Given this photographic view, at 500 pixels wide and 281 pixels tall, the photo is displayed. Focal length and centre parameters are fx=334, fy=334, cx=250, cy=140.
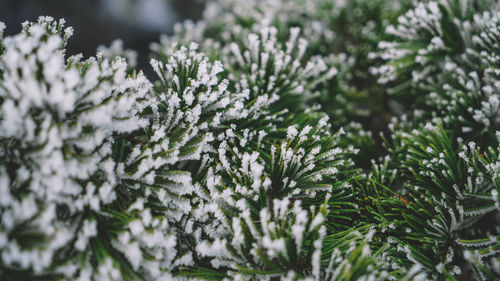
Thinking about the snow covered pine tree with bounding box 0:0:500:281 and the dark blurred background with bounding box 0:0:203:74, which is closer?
the snow covered pine tree with bounding box 0:0:500:281

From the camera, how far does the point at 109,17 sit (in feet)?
7.19

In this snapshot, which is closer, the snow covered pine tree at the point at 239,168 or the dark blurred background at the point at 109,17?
the snow covered pine tree at the point at 239,168

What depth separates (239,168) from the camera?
31.8 inches

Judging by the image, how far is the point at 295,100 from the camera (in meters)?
1.10

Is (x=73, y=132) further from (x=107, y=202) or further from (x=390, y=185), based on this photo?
(x=390, y=185)

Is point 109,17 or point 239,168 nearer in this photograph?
point 239,168

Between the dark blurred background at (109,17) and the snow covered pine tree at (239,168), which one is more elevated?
the dark blurred background at (109,17)

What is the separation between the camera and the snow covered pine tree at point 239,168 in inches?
25.4

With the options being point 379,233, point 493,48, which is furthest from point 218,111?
point 493,48

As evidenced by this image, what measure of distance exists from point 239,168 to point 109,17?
187cm

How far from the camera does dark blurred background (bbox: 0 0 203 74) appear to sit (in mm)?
1852

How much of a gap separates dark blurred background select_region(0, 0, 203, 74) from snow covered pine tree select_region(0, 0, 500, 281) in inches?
43.9

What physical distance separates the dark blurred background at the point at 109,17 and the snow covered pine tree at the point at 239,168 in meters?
1.12

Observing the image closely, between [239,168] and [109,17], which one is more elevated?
[109,17]
